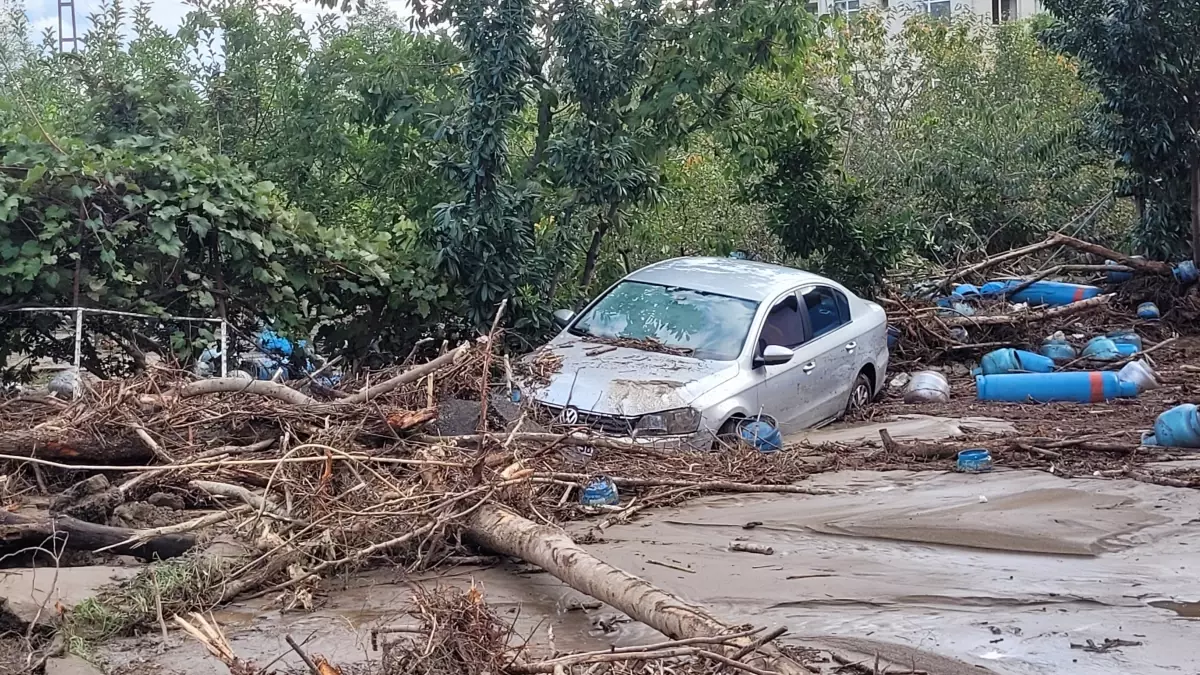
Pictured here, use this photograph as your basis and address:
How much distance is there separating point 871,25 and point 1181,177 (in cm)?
868

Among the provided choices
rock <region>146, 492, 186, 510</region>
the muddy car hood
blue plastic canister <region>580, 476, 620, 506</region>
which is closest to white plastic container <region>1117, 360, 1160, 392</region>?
the muddy car hood

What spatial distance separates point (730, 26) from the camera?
12.0 metres

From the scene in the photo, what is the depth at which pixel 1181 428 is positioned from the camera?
898 centimetres

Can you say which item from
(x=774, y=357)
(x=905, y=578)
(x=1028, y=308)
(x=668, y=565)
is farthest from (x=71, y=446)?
(x=1028, y=308)

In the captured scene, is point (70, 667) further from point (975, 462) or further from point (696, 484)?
point (975, 462)

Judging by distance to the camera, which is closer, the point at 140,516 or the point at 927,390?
the point at 140,516

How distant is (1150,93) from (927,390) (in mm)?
5707

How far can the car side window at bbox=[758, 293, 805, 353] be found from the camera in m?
9.71

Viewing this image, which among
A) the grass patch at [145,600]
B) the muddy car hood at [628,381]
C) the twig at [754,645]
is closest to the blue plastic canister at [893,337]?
the muddy car hood at [628,381]

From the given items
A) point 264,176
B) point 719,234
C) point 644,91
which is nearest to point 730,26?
point 644,91

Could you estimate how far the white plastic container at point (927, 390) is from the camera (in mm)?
11719

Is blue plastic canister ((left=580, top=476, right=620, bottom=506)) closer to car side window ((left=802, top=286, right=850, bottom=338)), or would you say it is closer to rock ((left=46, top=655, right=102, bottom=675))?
rock ((left=46, top=655, right=102, bottom=675))

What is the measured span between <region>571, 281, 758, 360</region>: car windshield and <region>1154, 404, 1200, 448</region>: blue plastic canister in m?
3.28

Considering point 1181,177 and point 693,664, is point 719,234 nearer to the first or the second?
point 1181,177
